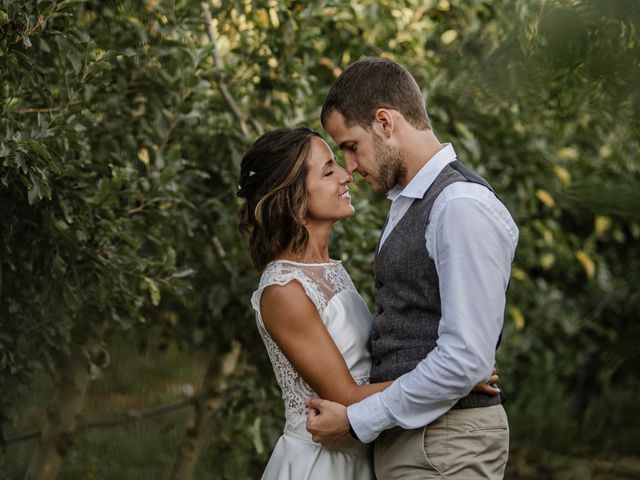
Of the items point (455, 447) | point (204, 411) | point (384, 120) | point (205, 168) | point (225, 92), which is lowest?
point (204, 411)

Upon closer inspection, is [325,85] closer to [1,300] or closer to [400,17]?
[400,17]

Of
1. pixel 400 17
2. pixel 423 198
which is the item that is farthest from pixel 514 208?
pixel 423 198

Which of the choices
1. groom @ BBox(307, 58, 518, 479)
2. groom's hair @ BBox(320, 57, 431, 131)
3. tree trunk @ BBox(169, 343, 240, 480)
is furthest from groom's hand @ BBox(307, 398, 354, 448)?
tree trunk @ BBox(169, 343, 240, 480)

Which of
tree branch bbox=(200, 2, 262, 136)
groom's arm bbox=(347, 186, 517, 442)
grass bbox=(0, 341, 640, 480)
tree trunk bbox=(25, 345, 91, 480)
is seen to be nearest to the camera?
groom's arm bbox=(347, 186, 517, 442)

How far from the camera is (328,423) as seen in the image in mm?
2326

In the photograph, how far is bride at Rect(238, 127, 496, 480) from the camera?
2432mm

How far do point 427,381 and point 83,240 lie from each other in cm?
131

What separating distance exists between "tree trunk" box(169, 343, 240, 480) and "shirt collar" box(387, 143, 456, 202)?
238cm

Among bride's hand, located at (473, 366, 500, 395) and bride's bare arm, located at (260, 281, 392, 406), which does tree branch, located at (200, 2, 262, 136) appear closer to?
bride's bare arm, located at (260, 281, 392, 406)

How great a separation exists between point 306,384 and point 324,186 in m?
0.54

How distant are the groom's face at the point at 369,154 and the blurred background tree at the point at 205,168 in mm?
A: 265

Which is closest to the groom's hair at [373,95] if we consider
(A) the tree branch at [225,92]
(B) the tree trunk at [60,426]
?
(A) the tree branch at [225,92]

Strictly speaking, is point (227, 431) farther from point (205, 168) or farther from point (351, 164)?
point (351, 164)

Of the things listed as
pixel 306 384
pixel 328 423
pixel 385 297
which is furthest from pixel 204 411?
pixel 385 297
